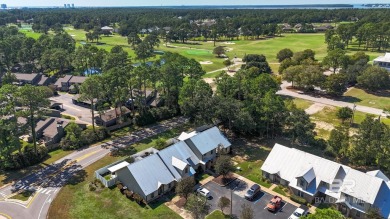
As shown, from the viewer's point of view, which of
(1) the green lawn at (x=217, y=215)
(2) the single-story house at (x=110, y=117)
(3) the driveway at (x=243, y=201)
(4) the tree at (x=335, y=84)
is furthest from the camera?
(4) the tree at (x=335, y=84)

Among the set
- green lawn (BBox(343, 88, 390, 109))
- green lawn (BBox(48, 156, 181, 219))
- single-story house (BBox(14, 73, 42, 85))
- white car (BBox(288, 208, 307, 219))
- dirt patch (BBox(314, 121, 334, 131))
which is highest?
single-story house (BBox(14, 73, 42, 85))

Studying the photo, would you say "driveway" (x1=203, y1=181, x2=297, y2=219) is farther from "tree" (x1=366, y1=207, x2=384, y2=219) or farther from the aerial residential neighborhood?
"tree" (x1=366, y1=207, x2=384, y2=219)

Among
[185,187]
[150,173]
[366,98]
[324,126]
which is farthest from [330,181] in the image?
[366,98]

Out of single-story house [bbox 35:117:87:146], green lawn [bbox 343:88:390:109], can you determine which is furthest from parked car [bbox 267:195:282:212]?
green lawn [bbox 343:88:390:109]

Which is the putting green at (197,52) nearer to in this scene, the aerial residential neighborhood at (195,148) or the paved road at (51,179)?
the aerial residential neighborhood at (195,148)

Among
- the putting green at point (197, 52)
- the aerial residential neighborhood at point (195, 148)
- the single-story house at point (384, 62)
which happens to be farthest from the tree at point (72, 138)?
the single-story house at point (384, 62)

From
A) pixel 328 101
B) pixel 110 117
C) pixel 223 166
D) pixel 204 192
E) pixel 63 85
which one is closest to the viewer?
pixel 204 192

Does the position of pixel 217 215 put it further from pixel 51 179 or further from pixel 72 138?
pixel 72 138
